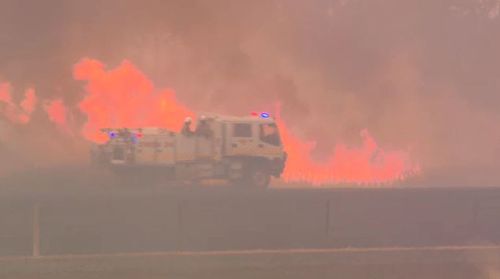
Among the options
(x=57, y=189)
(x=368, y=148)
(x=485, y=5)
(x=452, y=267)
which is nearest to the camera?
(x=452, y=267)

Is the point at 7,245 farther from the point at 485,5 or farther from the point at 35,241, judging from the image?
the point at 485,5

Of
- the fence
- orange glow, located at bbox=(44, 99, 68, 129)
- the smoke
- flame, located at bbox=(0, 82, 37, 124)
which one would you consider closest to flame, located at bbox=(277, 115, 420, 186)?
the smoke

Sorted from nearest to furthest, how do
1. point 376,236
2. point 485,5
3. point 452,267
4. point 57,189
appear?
point 452,267, point 376,236, point 57,189, point 485,5

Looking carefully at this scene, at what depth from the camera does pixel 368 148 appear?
118ft

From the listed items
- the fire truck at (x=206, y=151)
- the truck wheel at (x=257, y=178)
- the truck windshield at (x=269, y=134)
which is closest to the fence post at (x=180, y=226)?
the fire truck at (x=206, y=151)

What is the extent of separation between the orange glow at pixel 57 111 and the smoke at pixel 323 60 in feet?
2.14

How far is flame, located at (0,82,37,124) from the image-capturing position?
30.6 meters

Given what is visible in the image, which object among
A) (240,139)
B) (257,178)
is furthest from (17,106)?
(257,178)

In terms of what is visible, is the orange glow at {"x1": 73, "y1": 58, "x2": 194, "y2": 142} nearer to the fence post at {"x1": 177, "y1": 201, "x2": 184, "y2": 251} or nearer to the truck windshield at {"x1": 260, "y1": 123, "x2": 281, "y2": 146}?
the truck windshield at {"x1": 260, "y1": 123, "x2": 281, "y2": 146}

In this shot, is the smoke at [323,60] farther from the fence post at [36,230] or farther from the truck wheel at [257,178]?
the fence post at [36,230]

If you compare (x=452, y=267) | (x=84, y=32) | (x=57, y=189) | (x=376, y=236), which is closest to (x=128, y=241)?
(x=376, y=236)

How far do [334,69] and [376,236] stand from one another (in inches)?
1129

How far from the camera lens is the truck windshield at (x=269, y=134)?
22538mm

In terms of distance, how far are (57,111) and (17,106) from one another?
1806 mm
